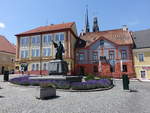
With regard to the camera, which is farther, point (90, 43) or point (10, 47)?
point (10, 47)

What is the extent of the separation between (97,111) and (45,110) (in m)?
2.42

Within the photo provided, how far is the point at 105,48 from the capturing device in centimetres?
3394

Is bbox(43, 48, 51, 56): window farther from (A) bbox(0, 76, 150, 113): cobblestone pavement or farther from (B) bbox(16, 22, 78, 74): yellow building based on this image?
(A) bbox(0, 76, 150, 113): cobblestone pavement

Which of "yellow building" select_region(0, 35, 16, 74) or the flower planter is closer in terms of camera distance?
the flower planter

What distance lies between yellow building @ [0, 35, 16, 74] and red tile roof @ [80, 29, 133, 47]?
26.1 metres

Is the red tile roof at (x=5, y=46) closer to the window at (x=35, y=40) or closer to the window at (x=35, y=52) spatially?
the window at (x=35, y=40)

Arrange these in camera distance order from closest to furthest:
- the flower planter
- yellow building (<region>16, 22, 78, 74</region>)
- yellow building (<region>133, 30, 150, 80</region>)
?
the flower planter < yellow building (<region>133, 30, 150, 80</region>) < yellow building (<region>16, 22, 78, 74</region>)

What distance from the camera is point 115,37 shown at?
35.7 metres

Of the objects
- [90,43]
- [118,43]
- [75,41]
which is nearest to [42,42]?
[75,41]

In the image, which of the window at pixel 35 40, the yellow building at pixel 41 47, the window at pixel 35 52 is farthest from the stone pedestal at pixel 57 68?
the window at pixel 35 40

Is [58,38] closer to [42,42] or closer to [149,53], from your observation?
[42,42]

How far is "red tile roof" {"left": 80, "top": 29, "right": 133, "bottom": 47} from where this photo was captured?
3312 centimetres

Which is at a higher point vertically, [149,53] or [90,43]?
[90,43]

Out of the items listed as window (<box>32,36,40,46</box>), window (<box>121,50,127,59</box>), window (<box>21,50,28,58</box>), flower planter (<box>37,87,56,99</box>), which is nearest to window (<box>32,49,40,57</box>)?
window (<box>32,36,40,46</box>)
